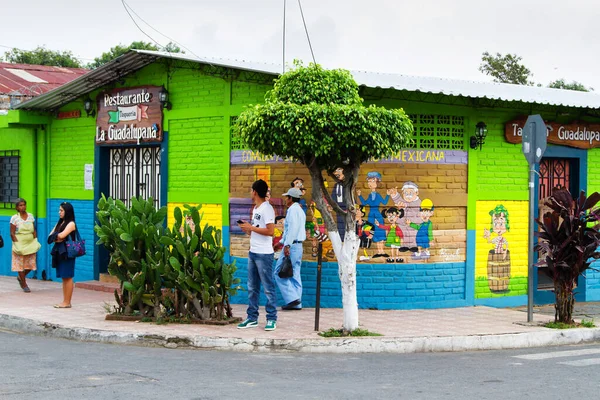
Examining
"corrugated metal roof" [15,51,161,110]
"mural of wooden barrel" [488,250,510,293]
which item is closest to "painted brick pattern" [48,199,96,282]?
"corrugated metal roof" [15,51,161,110]

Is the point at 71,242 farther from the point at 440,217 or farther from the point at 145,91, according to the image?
the point at 440,217

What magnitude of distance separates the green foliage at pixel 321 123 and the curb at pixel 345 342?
2080mm

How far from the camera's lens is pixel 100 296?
576 inches

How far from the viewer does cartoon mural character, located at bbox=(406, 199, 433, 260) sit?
13008 millimetres

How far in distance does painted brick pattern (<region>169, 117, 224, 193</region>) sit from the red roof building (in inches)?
248

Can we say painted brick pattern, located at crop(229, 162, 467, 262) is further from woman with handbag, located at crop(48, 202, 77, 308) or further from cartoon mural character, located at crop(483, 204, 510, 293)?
woman with handbag, located at crop(48, 202, 77, 308)

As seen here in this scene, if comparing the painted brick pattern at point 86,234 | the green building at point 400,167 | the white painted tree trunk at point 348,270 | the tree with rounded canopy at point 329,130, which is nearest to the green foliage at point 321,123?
the tree with rounded canopy at point 329,130

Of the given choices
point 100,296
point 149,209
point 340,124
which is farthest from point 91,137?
point 340,124

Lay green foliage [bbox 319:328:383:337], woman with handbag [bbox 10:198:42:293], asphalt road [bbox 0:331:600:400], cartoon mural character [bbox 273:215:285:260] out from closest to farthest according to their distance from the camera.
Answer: asphalt road [bbox 0:331:600:400], green foliage [bbox 319:328:383:337], cartoon mural character [bbox 273:215:285:260], woman with handbag [bbox 10:198:42:293]

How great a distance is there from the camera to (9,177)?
18781mm

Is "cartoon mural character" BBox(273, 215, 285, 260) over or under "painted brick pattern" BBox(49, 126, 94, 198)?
under

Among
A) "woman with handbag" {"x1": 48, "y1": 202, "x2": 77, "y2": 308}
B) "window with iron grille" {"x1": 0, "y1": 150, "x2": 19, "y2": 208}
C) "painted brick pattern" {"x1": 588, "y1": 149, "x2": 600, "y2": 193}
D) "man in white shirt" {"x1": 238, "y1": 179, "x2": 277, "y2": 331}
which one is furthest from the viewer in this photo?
"window with iron grille" {"x1": 0, "y1": 150, "x2": 19, "y2": 208}

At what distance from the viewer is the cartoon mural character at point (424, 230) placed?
13.0 m

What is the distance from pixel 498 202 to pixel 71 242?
6.33 m
